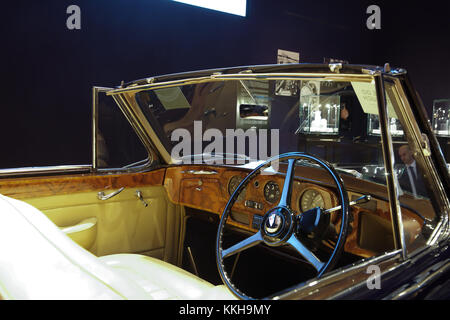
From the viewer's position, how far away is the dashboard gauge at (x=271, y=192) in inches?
87.4

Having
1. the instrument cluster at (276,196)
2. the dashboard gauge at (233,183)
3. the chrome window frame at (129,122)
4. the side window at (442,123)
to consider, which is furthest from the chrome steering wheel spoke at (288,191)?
the side window at (442,123)

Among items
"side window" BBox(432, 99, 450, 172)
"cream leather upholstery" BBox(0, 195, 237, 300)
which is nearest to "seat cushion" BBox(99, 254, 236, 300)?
"cream leather upholstery" BBox(0, 195, 237, 300)

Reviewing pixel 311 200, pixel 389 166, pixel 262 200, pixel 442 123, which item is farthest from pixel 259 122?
pixel 389 166

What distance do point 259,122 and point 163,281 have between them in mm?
5006

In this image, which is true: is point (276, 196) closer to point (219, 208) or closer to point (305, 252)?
point (219, 208)

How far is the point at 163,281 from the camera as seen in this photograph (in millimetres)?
1793

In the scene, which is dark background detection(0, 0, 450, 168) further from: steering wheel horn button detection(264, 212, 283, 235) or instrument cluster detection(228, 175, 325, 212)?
steering wheel horn button detection(264, 212, 283, 235)

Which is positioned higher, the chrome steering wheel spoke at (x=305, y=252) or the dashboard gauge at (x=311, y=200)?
the dashboard gauge at (x=311, y=200)

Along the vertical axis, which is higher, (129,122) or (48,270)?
(129,122)

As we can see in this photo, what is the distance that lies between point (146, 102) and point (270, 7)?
4.77 metres

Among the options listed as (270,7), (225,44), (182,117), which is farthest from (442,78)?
(182,117)

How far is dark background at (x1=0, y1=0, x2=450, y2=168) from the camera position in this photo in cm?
405

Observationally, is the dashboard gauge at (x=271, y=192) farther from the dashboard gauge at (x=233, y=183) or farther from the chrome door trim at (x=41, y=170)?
the chrome door trim at (x=41, y=170)
